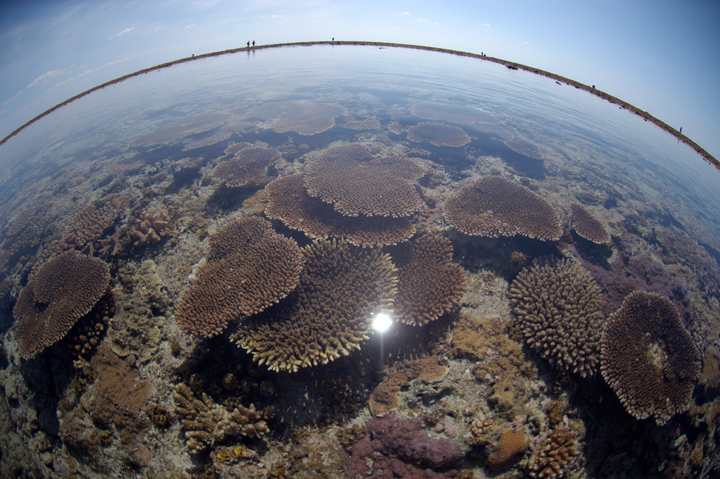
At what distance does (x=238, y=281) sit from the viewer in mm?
4469

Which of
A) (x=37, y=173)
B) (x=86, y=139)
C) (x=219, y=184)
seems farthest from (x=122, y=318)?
(x=86, y=139)

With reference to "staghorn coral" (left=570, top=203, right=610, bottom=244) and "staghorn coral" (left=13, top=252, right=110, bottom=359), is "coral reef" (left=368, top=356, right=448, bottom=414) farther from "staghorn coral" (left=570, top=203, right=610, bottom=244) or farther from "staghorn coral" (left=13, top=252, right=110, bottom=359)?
"staghorn coral" (left=570, top=203, right=610, bottom=244)

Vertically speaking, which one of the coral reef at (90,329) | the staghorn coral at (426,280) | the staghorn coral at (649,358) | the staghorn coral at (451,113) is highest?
the staghorn coral at (451,113)

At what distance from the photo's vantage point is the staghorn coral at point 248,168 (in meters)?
8.16

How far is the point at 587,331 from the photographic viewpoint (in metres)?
3.86

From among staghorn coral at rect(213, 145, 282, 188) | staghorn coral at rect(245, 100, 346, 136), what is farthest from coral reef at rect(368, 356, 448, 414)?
staghorn coral at rect(245, 100, 346, 136)

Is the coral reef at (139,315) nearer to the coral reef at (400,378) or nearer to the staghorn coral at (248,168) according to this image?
the staghorn coral at (248,168)

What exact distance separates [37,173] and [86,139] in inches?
158

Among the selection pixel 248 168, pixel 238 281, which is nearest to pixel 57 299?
pixel 238 281

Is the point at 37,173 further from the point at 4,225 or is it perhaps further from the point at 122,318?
the point at 122,318

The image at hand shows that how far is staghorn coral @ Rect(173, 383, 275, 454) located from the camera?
3199 millimetres

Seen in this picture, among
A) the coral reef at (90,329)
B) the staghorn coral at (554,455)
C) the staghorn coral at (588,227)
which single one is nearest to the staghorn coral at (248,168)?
the coral reef at (90,329)

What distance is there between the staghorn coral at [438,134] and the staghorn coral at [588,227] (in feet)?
18.9

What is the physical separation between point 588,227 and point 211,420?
9.57 meters
